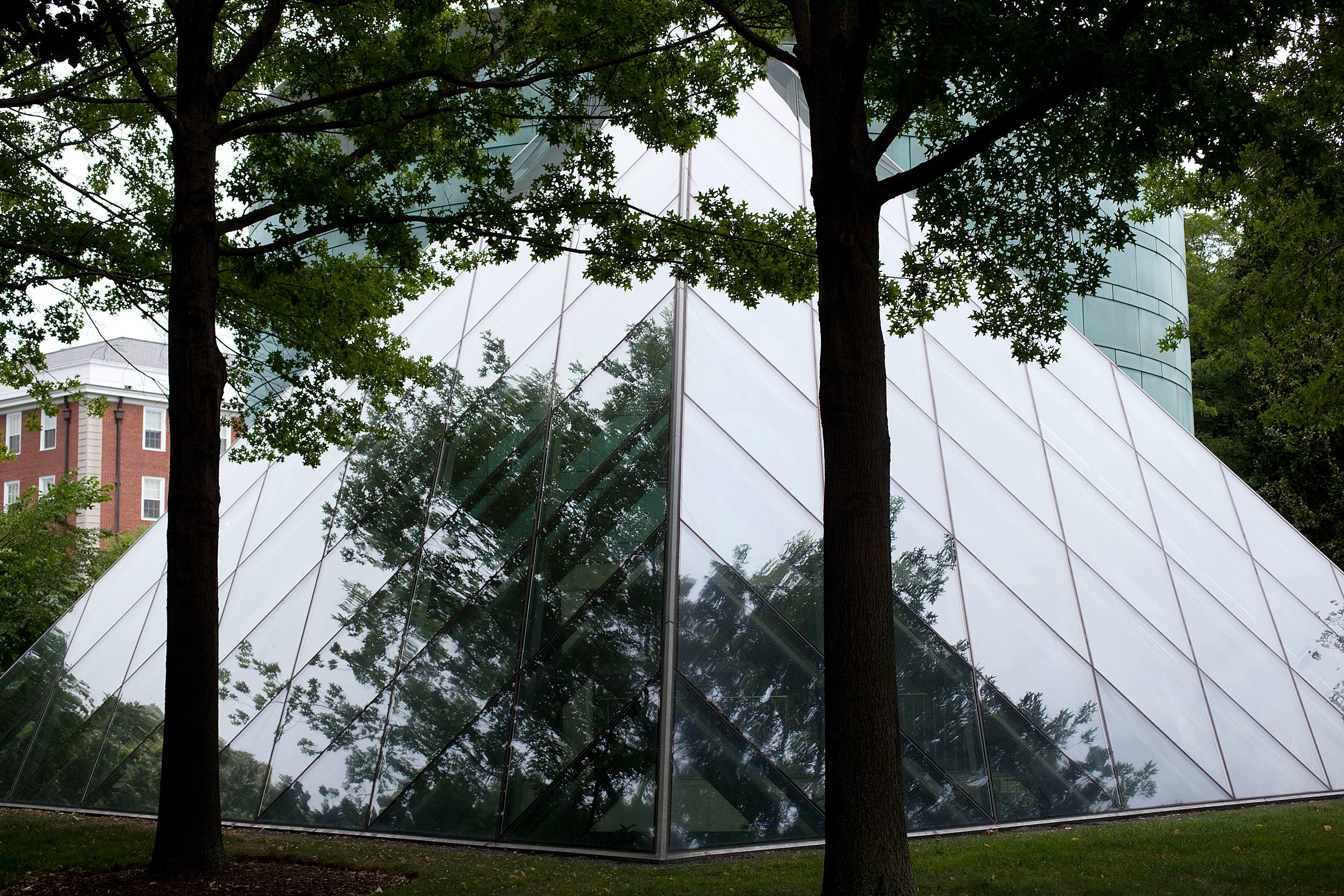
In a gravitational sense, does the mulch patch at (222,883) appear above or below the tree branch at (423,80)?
below

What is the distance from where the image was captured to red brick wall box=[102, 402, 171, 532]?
4616 centimetres

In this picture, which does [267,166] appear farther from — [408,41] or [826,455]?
[826,455]

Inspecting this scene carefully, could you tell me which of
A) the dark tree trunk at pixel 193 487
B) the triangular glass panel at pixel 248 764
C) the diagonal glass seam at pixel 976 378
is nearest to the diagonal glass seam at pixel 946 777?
the diagonal glass seam at pixel 976 378

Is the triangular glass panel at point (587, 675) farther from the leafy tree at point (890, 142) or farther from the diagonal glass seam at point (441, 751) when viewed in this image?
the leafy tree at point (890, 142)

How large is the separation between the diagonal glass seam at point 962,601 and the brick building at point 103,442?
41428 mm

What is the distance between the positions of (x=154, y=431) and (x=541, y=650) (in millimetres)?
44412

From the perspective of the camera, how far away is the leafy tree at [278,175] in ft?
28.7

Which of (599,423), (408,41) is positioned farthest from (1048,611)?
(408,41)

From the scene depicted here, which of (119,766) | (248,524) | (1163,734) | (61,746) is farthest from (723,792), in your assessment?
(61,746)

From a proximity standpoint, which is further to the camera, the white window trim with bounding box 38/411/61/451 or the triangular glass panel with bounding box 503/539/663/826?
the white window trim with bounding box 38/411/61/451

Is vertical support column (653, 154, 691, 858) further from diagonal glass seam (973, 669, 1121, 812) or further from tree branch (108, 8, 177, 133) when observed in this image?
tree branch (108, 8, 177, 133)

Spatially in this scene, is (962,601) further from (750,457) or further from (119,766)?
(119,766)

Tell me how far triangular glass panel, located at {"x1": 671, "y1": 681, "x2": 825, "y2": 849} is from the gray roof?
41.0 metres

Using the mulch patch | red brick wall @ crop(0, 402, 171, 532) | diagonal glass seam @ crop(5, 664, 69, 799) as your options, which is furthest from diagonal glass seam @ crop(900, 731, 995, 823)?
red brick wall @ crop(0, 402, 171, 532)
